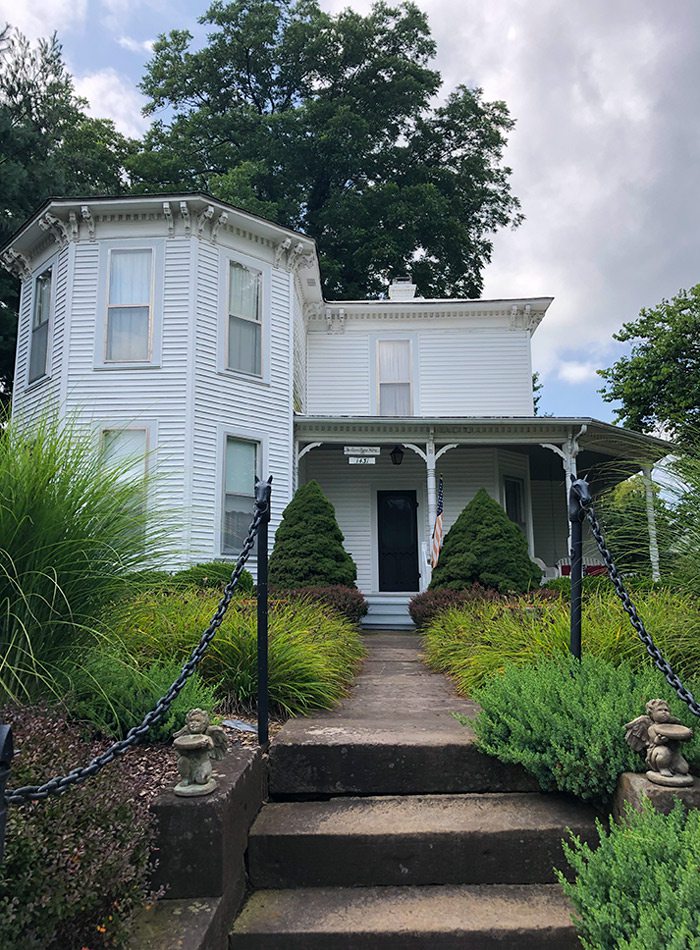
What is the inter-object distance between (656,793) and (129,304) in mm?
10929

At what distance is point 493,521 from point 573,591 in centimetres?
614

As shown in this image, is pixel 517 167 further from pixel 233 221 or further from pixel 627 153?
pixel 233 221

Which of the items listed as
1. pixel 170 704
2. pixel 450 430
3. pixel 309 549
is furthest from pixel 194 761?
pixel 450 430

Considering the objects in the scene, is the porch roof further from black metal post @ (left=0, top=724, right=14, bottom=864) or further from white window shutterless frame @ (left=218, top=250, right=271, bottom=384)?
black metal post @ (left=0, top=724, right=14, bottom=864)

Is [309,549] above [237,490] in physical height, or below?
below

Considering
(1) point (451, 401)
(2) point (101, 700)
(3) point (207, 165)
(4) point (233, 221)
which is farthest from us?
(3) point (207, 165)

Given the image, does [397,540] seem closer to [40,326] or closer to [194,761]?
[40,326]

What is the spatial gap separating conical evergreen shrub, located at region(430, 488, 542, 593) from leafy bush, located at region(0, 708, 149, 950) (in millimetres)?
7396

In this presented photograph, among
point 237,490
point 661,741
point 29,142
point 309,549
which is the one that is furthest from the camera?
point 29,142

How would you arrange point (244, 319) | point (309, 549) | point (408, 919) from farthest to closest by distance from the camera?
point (244, 319)
point (309, 549)
point (408, 919)

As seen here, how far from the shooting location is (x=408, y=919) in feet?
7.89

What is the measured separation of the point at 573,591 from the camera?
3633mm

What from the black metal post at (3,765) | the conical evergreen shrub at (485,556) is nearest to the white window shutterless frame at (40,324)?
the conical evergreen shrub at (485,556)

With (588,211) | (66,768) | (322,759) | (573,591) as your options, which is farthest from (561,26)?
(66,768)
